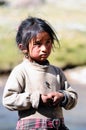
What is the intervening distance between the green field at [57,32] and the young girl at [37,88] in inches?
236

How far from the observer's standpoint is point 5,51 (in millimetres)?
9984

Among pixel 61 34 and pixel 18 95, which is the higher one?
pixel 61 34

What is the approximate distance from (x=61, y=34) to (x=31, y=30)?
7.68 meters

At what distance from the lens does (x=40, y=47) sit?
2.68m

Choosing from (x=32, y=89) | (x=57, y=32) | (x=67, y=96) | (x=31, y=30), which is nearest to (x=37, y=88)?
(x=32, y=89)

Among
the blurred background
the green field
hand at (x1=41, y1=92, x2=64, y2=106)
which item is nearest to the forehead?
hand at (x1=41, y1=92, x2=64, y2=106)

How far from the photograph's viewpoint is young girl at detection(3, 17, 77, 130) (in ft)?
8.57

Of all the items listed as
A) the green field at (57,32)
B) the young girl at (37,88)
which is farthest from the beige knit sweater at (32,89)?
the green field at (57,32)

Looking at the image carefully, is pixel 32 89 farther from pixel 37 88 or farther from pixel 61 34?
pixel 61 34

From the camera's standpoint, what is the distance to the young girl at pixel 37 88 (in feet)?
8.57

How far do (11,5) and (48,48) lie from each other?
8.95m

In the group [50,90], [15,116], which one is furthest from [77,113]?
[50,90]

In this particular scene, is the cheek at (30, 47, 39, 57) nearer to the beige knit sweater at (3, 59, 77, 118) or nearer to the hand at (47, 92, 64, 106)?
the beige knit sweater at (3, 59, 77, 118)

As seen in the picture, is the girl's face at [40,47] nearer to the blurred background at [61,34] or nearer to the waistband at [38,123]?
the waistband at [38,123]
